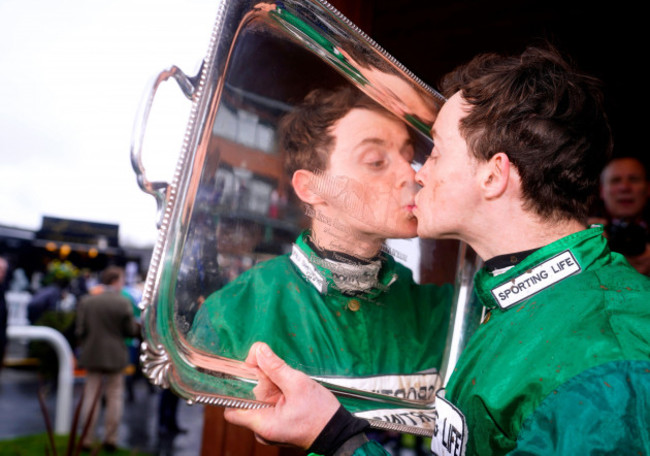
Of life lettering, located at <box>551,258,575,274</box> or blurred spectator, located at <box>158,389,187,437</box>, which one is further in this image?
blurred spectator, located at <box>158,389,187,437</box>

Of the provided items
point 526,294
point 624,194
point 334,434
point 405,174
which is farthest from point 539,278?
point 624,194

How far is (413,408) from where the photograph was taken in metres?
1.13

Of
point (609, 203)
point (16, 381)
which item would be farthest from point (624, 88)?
point (16, 381)

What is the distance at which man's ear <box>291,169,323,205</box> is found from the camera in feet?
3.08

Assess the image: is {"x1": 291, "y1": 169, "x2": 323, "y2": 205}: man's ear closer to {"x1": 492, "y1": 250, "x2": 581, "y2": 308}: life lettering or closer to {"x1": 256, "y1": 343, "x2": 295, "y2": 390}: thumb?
{"x1": 256, "y1": 343, "x2": 295, "y2": 390}: thumb

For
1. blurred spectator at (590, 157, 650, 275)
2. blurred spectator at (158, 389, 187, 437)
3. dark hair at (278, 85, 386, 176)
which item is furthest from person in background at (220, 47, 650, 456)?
blurred spectator at (158, 389, 187, 437)

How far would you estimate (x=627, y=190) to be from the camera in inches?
84.4

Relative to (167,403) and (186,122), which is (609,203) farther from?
(167,403)

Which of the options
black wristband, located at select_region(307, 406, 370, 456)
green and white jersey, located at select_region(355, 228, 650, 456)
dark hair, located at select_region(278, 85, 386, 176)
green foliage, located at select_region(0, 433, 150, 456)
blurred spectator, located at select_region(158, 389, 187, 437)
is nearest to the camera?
green and white jersey, located at select_region(355, 228, 650, 456)

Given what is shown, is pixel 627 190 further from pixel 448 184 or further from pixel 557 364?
pixel 557 364

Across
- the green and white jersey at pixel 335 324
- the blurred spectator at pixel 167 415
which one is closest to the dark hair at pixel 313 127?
the green and white jersey at pixel 335 324

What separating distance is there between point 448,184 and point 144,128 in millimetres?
570

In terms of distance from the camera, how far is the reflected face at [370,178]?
976 millimetres

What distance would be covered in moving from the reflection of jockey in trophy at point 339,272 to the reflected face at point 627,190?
1.49 metres
